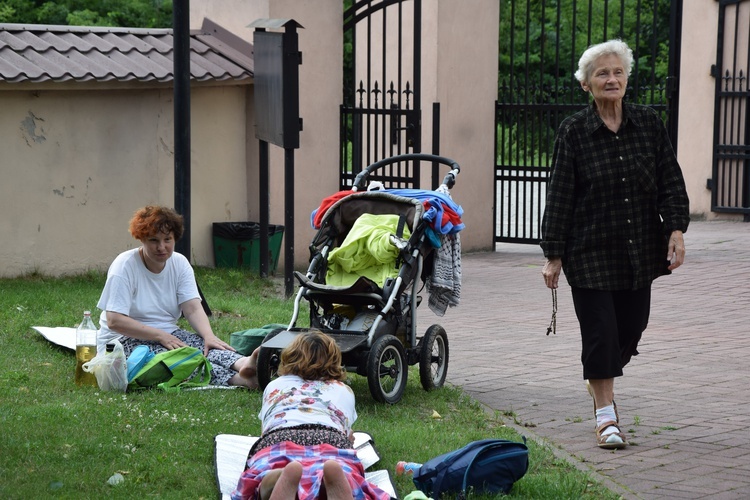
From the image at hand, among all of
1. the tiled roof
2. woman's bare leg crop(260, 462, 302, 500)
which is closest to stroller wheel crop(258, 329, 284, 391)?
woman's bare leg crop(260, 462, 302, 500)

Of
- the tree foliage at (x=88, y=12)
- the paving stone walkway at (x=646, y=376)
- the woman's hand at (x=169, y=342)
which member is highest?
the tree foliage at (x=88, y=12)

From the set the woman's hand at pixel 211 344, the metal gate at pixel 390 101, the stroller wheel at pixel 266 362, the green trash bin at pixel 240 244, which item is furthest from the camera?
the metal gate at pixel 390 101

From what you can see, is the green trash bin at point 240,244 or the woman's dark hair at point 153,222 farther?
the green trash bin at point 240,244

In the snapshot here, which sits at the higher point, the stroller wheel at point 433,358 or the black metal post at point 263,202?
the black metal post at point 263,202

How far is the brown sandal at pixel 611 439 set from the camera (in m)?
6.05

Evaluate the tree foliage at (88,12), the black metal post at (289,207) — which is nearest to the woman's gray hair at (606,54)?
the black metal post at (289,207)

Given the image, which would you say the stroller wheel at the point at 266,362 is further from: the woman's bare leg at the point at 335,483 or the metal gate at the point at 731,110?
the metal gate at the point at 731,110

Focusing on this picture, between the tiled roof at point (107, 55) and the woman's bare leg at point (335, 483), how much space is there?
6.97 metres

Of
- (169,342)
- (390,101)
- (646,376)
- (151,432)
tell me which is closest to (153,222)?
(169,342)

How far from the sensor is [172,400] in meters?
6.66

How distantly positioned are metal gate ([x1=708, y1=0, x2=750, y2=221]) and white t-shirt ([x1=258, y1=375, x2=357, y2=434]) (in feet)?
39.5

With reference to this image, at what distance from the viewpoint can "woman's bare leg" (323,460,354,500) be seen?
4566 millimetres

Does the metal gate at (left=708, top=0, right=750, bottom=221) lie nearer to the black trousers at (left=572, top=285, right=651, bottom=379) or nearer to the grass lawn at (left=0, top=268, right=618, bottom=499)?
the grass lawn at (left=0, top=268, right=618, bottom=499)

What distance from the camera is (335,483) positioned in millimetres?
4574
